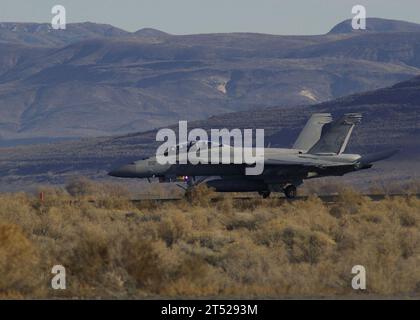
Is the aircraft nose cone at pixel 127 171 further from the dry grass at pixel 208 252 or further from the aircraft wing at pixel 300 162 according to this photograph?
the dry grass at pixel 208 252

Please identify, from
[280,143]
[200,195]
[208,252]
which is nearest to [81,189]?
[200,195]

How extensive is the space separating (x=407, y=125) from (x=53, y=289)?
132 meters

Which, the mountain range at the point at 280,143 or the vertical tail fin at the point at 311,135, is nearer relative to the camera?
the vertical tail fin at the point at 311,135

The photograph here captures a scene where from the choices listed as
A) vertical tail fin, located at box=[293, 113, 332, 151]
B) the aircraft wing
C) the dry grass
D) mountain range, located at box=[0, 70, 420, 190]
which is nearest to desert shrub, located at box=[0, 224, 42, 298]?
the dry grass

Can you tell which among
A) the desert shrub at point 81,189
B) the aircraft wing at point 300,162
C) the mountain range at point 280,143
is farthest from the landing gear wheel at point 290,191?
the mountain range at point 280,143

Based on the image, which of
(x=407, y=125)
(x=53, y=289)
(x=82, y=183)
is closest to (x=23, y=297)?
(x=53, y=289)

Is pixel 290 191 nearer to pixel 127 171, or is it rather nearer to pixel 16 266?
pixel 127 171

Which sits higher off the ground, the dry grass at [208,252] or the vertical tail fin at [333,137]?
the vertical tail fin at [333,137]

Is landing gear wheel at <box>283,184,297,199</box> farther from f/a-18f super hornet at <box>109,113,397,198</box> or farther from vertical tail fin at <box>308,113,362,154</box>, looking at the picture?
vertical tail fin at <box>308,113,362,154</box>

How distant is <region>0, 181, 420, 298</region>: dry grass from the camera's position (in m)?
19.5

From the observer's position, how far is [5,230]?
2111 centimetres

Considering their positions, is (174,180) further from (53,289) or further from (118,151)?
(118,151)

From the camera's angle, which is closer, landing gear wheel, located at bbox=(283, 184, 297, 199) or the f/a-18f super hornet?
the f/a-18f super hornet

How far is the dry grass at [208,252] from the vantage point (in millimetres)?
19500
